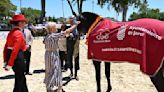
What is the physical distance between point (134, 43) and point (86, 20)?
1883 millimetres

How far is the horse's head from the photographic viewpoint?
757 cm

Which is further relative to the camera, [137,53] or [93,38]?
[93,38]

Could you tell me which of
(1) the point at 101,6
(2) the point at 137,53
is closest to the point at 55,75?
(2) the point at 137,53

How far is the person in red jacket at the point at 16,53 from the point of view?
270 inches

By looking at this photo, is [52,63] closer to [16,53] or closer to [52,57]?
[52,57]

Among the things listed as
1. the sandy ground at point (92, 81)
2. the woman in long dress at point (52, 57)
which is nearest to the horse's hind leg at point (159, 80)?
the woman in long dress at point (52, 57)

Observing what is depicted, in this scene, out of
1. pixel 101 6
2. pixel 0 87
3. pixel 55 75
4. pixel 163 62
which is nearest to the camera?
pixel 163 62

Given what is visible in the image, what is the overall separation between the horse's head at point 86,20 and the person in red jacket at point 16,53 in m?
1.24

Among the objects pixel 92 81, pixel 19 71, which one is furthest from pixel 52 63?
pixel 92 81

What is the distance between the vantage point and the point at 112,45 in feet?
21.2

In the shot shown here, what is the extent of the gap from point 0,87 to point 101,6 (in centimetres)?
4007

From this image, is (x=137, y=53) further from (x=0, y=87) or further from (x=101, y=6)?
(x=101, y=6)

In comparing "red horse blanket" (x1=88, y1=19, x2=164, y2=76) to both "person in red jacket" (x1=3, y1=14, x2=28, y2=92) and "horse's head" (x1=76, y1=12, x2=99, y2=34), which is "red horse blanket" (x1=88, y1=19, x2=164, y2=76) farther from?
"person in red jacket" (x1=3, y1=14, x2=28, y2=92)

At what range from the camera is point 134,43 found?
236 inches
